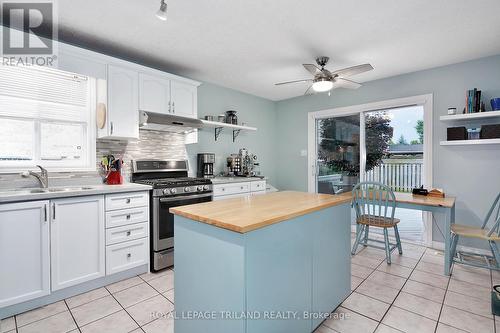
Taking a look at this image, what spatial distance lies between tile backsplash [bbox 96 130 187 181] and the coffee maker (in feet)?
0.88

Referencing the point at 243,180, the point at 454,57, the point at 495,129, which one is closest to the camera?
the point at 495,129

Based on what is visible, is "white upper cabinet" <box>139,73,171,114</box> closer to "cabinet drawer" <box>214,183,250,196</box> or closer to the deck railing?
"cabinet drawer" <box>214,183,250,196</box>

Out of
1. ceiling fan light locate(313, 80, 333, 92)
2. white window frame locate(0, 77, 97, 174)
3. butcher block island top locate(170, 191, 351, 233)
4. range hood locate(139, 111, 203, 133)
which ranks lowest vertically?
butcher block island top locate(170, 191, 351, 233)

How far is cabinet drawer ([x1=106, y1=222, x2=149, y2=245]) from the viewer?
2391 millimetres

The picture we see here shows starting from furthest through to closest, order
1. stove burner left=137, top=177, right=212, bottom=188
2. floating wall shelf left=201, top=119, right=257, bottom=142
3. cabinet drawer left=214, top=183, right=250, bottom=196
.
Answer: floating wall shelf left=201, top=119, right=257, bottom=142 < cabinet drawer left=214, top=183, right=250, bottom=196 < stove burner left=137, top=177, right=212, bottom=188

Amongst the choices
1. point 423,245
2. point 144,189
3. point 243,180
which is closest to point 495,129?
point 423,245

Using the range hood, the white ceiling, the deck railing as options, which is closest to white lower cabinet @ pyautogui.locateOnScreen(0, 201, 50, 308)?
the range hood

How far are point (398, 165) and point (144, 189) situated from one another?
3.70 m

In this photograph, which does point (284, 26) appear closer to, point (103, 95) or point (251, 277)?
point (103, 95)

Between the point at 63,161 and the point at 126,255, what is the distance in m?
1.24

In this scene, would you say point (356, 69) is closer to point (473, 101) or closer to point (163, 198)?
point (473, 101)

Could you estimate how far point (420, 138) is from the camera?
3615mm

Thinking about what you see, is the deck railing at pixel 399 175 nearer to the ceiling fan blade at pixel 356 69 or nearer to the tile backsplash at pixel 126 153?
the ceiling fan blade at pixel 356 69

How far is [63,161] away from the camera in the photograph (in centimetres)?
264
